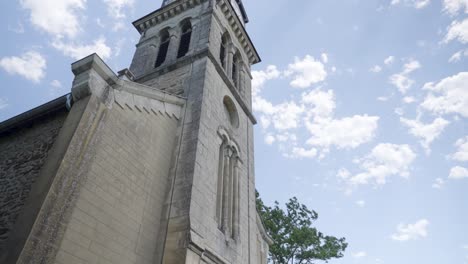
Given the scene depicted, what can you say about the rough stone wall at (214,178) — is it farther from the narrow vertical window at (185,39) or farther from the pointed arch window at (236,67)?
the narrow vertical window at (185,39)

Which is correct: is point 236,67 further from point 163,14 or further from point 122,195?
point 122,195

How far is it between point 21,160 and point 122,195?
2.78 metres

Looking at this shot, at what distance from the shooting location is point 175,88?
433 inches

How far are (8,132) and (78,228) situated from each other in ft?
15.7

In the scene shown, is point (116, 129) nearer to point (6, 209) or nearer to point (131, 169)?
point (131, 169)

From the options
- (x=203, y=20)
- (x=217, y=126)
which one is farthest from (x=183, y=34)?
(x=217, y=126)

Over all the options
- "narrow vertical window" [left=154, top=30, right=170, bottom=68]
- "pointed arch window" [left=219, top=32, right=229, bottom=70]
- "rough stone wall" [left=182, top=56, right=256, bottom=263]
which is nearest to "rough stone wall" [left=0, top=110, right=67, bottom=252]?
"rough stone wall" [left=182, top=56, right=256, bottom=263]

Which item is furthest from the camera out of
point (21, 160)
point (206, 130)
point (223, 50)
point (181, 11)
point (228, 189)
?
point (181, 11)

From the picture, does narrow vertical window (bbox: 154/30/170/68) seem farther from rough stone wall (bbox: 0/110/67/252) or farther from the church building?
rough stone wall (bbox: 0/110/67/252)

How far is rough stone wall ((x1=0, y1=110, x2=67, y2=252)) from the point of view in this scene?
6348 mm

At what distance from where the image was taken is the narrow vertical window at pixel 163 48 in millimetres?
14144

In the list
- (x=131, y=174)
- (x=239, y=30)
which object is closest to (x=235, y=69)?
(x=239, y=30)

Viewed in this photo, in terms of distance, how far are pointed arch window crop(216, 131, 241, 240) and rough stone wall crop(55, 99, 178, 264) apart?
1946 mm

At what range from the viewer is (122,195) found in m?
6.66
